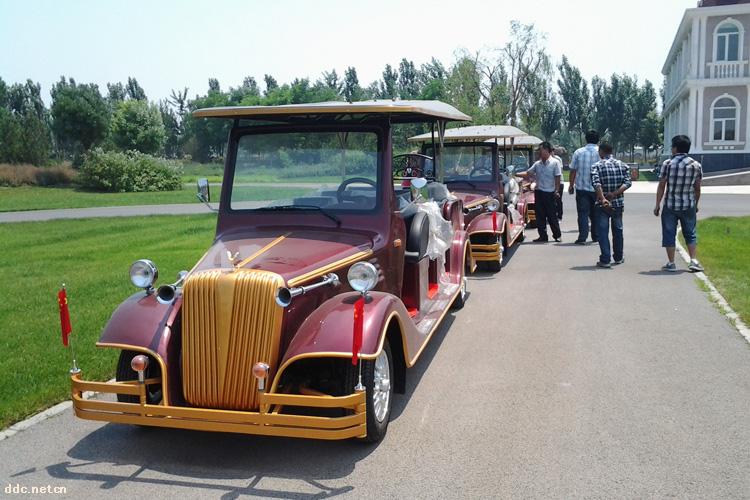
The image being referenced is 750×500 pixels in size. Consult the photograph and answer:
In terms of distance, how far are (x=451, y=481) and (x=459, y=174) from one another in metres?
8.44

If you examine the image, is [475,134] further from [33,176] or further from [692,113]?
[33,176]

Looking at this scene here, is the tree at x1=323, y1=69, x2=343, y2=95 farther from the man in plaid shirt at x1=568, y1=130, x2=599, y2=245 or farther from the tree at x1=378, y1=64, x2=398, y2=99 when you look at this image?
the man in plaid shirt at x1=568, y1=130, x2=599, y2=245

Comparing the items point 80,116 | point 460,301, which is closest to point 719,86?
point 460,301

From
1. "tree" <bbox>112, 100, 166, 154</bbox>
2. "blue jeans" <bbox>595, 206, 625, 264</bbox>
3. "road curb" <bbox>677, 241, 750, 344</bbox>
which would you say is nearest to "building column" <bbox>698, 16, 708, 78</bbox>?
"blue jeans" <bbox>595, 206, 625, 264</bbox>

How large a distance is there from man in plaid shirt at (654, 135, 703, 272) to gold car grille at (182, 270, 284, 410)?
7224 mm

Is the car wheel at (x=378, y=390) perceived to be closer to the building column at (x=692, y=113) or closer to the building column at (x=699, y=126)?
the building column at (x=699, y=126)

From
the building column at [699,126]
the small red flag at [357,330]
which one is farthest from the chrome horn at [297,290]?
the building column at [699,126]

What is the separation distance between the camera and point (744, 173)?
1347 inches

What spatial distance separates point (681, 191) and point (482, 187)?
316cm

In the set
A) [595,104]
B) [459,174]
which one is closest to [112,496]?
[459,174]

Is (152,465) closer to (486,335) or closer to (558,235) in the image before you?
(486,335)

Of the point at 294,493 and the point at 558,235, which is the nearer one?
the point at 294,493

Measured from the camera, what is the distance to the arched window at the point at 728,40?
3712cm

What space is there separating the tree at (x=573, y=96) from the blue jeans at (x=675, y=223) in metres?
57.2
